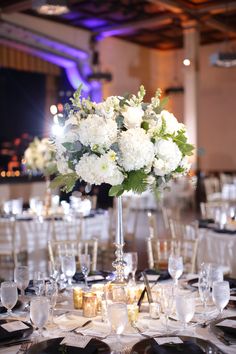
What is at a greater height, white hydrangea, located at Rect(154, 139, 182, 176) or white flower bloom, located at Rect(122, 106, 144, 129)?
white flower bloom, located at Rect(122, 106, 144, 129)

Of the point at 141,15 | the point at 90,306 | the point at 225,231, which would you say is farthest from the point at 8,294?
the point at 141,15

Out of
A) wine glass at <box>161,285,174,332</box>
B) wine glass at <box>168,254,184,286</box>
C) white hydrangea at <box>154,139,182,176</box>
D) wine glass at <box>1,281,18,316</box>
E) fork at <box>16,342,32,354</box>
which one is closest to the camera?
fork at <box>16,342,32,354</box>

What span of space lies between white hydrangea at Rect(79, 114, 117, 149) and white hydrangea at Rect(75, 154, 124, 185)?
0.06 metres

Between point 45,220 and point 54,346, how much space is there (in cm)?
415

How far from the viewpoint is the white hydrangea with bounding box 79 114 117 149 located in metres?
2.42

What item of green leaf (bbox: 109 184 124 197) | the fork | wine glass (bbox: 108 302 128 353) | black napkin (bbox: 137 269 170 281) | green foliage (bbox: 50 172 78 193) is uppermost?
green foliage (bbox: 50 172 78 193)

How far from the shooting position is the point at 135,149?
2.41 m

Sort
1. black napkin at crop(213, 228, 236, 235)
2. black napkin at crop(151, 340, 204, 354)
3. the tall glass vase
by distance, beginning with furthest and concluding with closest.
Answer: black napkin at crop(213, 228, 236, 235), the tall glass vase, black napkin at crop(151, 340, 204, 354)

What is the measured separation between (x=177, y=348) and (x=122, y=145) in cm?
93

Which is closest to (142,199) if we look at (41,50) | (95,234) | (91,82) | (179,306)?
(91,82)

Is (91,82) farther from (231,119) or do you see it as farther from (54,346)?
(54,346)

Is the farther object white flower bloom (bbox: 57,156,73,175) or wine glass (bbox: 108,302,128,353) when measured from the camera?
white flower bloom (bbox: 57,156,73,175)

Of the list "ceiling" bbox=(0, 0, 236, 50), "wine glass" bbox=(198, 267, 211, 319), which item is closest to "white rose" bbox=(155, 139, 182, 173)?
"wine glass" bbox=(198, 267, 211, 319)

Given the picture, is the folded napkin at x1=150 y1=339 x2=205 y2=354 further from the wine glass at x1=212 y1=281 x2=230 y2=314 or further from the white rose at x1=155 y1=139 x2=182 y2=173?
the white rose at x1=155 y1=139 x2=182 y2=173
